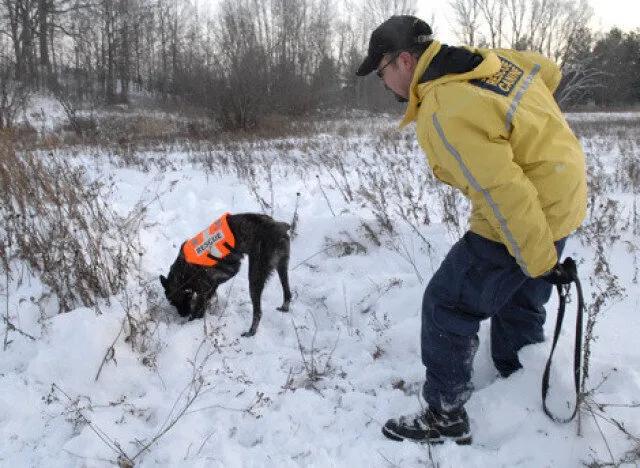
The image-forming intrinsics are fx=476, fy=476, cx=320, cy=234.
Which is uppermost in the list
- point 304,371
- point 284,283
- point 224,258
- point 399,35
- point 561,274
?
point 399,35

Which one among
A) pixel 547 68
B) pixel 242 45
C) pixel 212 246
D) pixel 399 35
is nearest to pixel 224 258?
pixel 212 246

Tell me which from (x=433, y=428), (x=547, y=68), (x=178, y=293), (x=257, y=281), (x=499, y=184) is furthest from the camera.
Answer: (x=178, y=293)

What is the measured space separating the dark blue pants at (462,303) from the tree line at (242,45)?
826 inches

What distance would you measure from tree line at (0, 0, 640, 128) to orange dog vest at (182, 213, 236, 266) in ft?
63.3

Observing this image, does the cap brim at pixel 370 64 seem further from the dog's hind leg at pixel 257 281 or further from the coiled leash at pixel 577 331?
the dog's hind leg at pixel 257 281

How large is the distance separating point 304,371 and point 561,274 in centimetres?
170

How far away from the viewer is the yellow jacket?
1.78 metres

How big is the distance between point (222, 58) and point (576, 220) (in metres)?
21.0

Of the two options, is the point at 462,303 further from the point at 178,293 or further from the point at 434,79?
the point at 178,293

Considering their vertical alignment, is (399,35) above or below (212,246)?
above

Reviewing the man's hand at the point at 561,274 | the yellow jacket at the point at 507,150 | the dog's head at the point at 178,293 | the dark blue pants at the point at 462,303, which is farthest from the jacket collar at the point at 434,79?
the dog's head at the point at 178,293

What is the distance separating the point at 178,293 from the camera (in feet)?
12.6

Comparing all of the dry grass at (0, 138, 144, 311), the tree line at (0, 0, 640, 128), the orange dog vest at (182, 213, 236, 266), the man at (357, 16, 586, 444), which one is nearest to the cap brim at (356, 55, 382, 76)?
the man at (357, 16, 586, 444)

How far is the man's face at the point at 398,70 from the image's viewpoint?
6.76 feet
